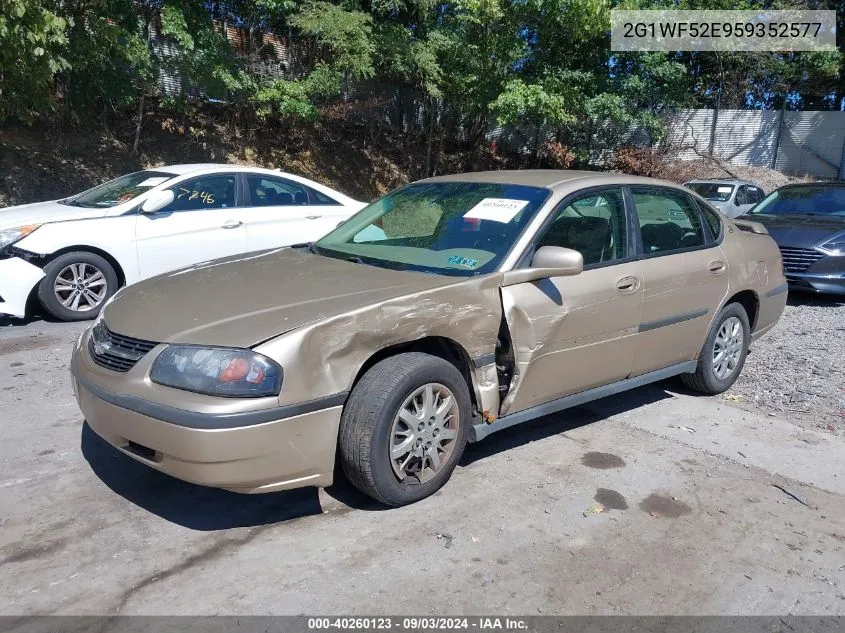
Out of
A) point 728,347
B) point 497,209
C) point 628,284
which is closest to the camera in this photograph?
point 497,209

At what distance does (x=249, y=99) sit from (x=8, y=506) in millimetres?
12122

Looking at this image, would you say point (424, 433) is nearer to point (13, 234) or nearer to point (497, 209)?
point (497, 209)

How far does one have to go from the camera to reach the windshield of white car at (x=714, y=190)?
1499cm

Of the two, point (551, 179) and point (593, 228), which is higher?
point (551, 179)

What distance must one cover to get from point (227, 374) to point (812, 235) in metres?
8.07

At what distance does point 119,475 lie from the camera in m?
3.93

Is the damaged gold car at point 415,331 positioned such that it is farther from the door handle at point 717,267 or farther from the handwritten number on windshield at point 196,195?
the handwritten number on windshield at point 196,195

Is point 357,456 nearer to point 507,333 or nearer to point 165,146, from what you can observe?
point 507,333

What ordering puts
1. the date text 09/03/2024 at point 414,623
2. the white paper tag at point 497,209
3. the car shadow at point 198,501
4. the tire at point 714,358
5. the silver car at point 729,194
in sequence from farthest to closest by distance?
1. the silver car at point 729,194
2. the tire at point 714,358
3. the white paper tag at point 497,209
4. the car shadow at point 198,501
5. the date text 09/03/2024 at point 414,623

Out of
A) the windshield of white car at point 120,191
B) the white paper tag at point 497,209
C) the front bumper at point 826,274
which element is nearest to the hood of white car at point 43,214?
the windshield of white car at point 120,191

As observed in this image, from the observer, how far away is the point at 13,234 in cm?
665

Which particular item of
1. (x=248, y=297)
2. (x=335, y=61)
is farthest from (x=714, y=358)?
(x=335, y=61)

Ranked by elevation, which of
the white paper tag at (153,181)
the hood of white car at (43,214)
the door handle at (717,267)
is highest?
the white paper tag at (153,181)

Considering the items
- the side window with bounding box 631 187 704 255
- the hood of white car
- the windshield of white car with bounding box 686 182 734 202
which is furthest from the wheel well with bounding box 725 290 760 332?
the windshield of white car with bounding box 686 182 734 202
